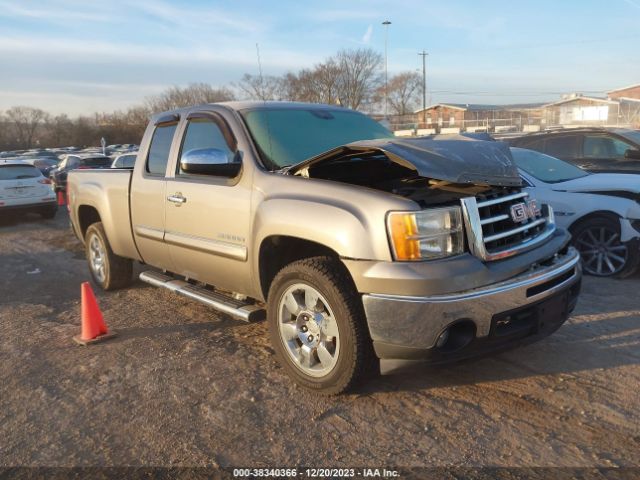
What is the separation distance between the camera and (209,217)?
4.22m

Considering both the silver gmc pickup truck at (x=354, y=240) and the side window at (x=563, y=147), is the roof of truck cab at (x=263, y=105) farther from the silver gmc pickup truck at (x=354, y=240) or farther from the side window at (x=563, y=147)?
the side window at (x=563, y=147)

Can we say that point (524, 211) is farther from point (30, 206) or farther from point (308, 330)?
point (30, 206)

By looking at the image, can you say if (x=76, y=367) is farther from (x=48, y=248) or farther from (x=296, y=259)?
(x=48, y=248)

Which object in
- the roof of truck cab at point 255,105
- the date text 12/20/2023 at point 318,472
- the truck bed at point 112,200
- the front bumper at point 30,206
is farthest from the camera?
the front bumper at point 30,206

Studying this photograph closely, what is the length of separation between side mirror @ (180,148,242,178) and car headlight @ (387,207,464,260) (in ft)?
4.78

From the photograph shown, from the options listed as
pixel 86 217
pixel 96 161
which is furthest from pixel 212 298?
pixel 96 161

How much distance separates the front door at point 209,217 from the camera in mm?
3969

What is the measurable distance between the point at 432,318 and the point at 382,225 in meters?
0.58

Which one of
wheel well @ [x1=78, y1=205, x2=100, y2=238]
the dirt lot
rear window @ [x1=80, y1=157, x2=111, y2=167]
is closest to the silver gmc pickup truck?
the dirt lot

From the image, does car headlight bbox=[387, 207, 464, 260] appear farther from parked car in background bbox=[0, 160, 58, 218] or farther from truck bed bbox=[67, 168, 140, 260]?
parked car in background bbox=[0, 160, 58, 218]

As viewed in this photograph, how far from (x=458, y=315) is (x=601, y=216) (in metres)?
4.08

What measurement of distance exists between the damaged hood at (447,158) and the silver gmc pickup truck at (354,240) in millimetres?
11

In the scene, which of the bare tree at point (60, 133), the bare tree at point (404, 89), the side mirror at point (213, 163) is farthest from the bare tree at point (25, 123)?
the side mirror at point (213, 163)

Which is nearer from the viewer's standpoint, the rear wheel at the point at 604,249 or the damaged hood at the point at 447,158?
the damaged hood at the point at 447,158
